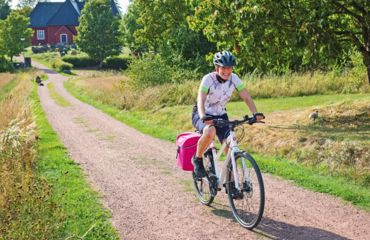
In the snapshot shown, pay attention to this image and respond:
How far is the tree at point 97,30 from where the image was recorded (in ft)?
213

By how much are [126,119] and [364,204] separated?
12.2 m

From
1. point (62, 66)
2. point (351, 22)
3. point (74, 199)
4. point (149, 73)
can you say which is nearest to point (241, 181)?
point (74, 199)

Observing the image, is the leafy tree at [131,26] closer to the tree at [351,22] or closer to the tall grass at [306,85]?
the tall grass at [306,85]

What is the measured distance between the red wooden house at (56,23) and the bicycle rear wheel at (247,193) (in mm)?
87848

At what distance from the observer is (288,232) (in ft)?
19.5

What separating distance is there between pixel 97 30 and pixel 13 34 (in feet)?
40.6

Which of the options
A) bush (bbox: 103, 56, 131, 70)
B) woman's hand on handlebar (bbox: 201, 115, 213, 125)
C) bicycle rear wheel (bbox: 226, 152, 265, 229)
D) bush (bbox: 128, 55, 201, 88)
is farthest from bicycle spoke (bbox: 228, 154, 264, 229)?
bush (bbox: 103, 56, 131, 70)

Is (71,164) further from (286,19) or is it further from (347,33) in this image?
(347,33)

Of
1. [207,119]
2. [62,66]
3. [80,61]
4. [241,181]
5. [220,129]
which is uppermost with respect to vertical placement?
[207,119]

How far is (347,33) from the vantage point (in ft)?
38.5

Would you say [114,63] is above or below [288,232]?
below

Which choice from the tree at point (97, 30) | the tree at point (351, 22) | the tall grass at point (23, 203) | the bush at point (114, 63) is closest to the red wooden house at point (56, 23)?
the tree at point (97, 30)

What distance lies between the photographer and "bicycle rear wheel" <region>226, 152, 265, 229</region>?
5.88m

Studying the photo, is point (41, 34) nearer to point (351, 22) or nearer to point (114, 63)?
point (114, 63)
